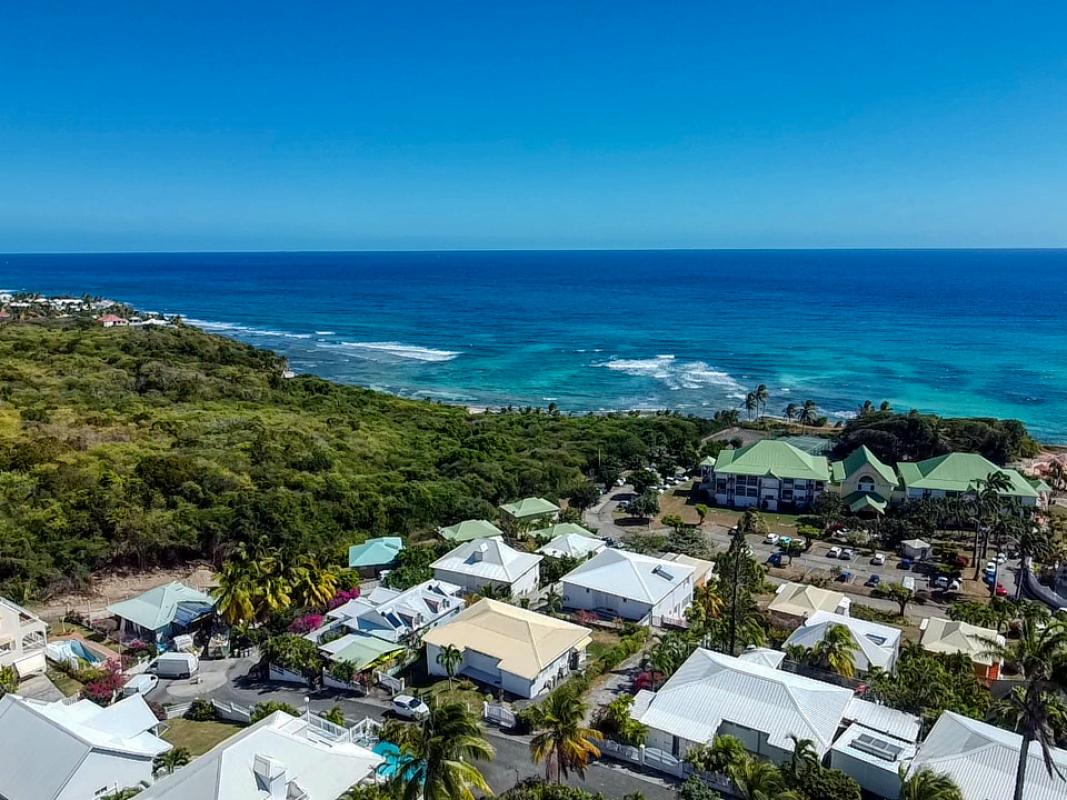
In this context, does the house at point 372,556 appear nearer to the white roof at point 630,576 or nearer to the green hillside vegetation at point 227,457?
the green hillside vegetation at point 227,457

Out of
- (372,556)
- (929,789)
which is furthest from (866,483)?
(929,789)

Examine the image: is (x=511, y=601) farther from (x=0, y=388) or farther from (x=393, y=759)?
(x=0, y=388)

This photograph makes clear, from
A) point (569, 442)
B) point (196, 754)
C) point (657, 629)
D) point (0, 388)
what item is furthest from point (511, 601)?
point (0, 388)

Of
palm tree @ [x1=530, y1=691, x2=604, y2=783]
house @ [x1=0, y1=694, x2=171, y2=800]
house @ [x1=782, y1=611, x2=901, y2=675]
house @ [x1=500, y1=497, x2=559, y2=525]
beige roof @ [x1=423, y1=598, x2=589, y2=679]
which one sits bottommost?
house @ [x1=500, y1=497, x2=559, y2=525]

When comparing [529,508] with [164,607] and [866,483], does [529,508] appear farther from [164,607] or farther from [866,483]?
[866,483]

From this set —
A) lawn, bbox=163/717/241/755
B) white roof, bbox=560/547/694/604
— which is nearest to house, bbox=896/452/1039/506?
white roof, bbox=560/547/694/604

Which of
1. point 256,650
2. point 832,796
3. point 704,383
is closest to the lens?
point 832,796

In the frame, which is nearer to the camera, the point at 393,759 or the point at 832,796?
the point at 832,796

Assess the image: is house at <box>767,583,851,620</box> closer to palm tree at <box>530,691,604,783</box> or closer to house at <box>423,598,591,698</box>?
house at <box>423,598,591,698</box>
